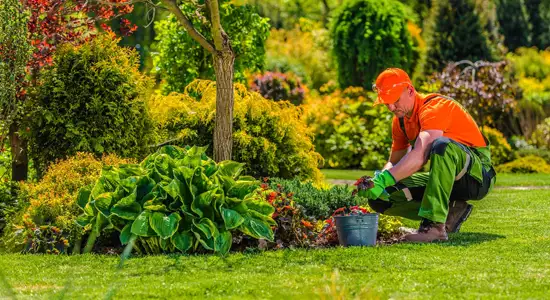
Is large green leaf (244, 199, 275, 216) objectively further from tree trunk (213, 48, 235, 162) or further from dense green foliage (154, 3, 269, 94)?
dense green foliage (154, 3, 269, 94)

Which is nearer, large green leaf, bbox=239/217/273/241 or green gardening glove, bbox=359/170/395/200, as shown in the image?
large green leaf, bbox=239/217/273/241

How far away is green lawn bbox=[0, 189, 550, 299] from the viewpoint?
4805 millimetres

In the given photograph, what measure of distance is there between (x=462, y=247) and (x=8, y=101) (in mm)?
3909

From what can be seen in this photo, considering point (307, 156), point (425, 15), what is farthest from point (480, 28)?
point (307, 156)

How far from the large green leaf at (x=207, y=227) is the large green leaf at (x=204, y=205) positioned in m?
0.05

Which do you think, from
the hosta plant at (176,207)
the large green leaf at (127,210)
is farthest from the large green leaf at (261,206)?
the large green leaf at (127,210)

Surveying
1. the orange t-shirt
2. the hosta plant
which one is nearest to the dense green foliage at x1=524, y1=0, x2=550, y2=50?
the orange t-shirt

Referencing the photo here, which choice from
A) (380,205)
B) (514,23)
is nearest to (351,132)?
(380,205)

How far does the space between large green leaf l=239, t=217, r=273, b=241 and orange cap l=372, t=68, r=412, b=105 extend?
4.52ft

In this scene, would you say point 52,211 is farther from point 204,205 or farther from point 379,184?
point 379,184

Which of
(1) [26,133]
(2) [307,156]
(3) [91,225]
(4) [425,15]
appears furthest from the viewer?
(4) [425,15]

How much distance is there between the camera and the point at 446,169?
6691mm

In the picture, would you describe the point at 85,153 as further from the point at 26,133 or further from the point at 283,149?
the point at 283,149

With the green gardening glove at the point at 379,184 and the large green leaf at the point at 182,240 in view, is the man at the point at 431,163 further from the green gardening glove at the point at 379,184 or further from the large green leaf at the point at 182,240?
the large green leaf at the point at 182,240
